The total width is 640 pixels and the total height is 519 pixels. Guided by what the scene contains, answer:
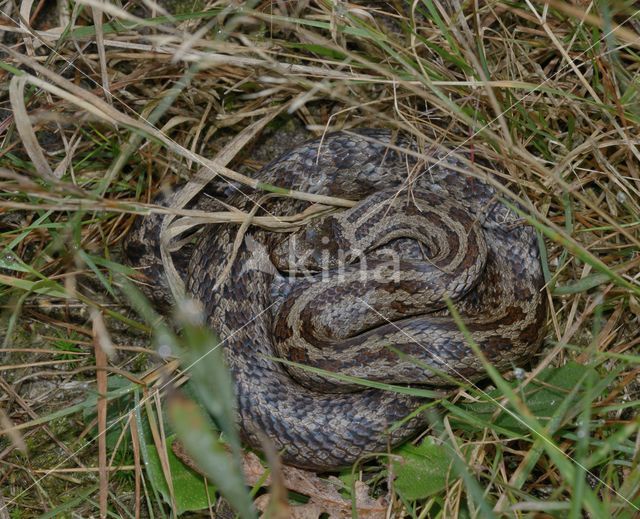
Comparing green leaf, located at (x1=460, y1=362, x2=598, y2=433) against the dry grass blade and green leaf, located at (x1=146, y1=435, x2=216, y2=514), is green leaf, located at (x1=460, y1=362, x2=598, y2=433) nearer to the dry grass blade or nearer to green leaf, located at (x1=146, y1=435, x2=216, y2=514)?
green leaf, located at (x1=146, y1=435, x2=216, y2=514)


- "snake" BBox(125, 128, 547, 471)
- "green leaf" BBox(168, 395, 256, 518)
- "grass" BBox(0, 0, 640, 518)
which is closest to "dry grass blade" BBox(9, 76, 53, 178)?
"grass" BBox(0, 0, 640, 518)

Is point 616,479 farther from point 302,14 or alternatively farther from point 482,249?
point 302,14

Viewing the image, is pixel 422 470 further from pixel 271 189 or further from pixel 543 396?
pixel 271 189

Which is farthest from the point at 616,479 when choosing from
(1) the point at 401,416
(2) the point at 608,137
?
(2) the point at 608,137

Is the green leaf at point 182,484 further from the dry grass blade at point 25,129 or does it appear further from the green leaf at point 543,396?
the dry grass blade at point 25,129

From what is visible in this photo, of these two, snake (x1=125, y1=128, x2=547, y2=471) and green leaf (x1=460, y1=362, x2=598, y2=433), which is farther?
snake (x1=125, y1=128, x2=547, y2=471)

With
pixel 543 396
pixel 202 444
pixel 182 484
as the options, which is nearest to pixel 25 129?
pixel 182 484

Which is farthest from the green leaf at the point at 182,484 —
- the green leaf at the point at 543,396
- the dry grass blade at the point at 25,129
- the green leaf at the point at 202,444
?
the green leaf at the point at 202,444
